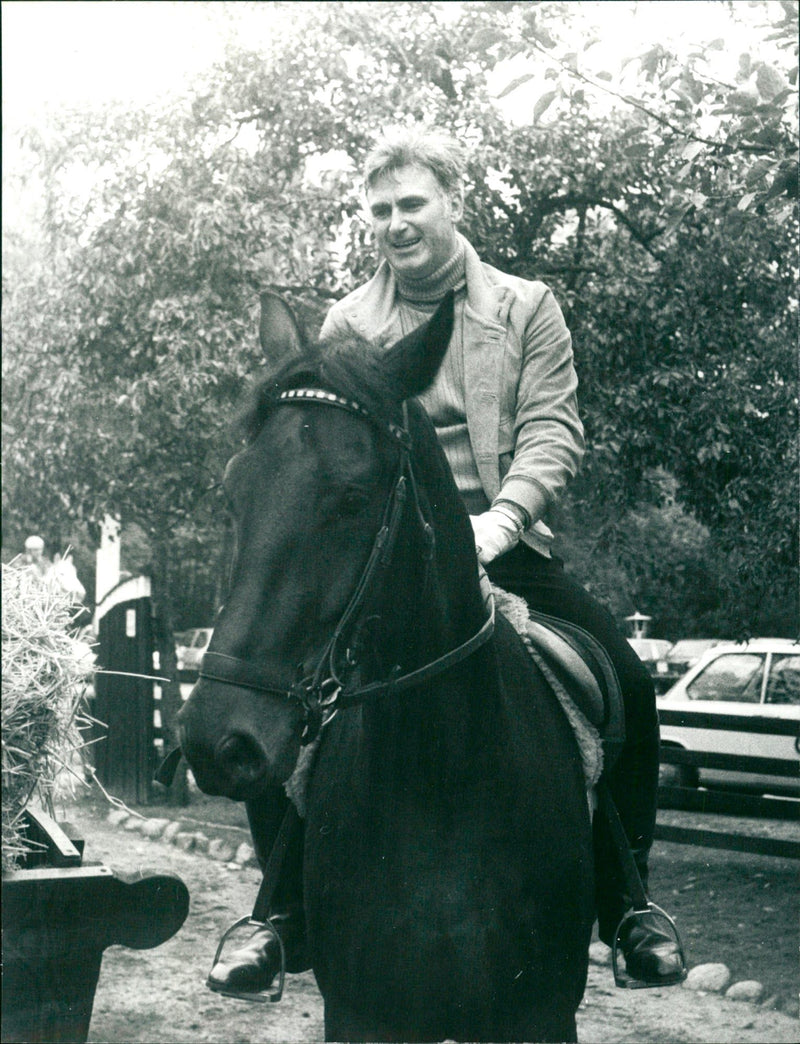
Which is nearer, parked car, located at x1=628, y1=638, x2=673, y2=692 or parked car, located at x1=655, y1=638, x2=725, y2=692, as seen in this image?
parked car, located at x1=628, y1=638, x2=673, y2=692

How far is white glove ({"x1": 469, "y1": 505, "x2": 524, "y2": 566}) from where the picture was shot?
304 cm

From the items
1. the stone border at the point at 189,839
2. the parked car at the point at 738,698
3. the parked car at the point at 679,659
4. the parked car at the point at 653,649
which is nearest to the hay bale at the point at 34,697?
the stone border at the point at 189,839

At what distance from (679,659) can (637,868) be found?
800cm

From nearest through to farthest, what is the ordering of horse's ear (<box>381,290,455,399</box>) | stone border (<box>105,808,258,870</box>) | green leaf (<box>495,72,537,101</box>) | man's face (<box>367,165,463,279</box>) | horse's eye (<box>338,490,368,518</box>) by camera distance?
1. horse's eye (<box>338,490,368,518</box>)
2. horse's ear (<box>381,290,455,399</box>)
3. man's face (<box>367,165,463,279</box>)
4. green leaf (<box>495,72,537,101</box>)
5. stone border (<box>105,808,258,870</box>)

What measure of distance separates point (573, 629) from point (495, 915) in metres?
0.91

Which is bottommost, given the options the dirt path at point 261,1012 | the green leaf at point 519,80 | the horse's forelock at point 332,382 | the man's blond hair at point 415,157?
the dirt path at point 261,1012

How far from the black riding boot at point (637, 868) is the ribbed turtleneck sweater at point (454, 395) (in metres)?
0.90

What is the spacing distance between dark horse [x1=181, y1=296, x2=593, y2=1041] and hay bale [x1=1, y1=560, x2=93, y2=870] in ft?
2.27

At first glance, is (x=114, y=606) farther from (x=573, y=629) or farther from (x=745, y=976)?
(x=573, y=629)

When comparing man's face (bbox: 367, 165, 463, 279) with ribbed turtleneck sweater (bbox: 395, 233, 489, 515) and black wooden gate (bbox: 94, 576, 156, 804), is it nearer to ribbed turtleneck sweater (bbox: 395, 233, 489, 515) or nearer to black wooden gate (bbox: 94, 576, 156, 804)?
ribbed turtleneck sweater (bbox: 395, 233, 489, 515)

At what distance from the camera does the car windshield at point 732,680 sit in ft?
34.4

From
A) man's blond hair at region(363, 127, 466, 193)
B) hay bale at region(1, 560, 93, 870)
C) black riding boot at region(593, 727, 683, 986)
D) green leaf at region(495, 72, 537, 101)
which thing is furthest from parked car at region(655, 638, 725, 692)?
hay bale at region(1, 560, 93, 870)

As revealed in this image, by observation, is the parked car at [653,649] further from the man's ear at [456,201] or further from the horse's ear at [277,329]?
the horse's ear at [277,329]

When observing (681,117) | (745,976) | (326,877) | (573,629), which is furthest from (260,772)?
(681,117)
